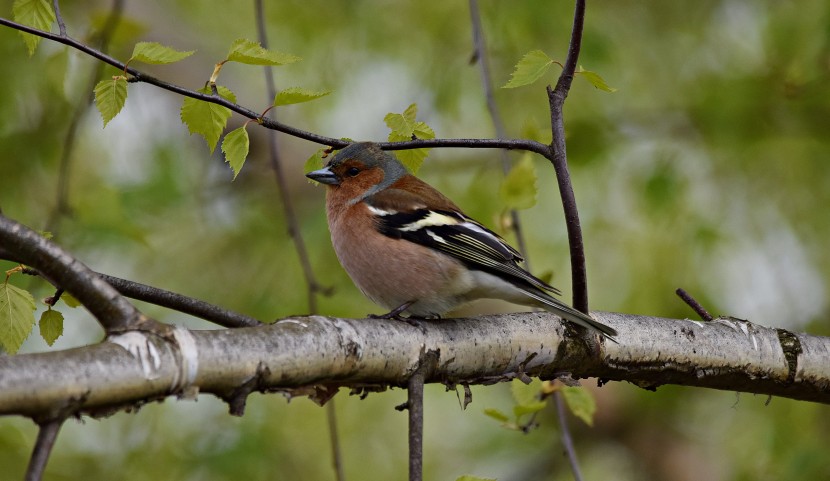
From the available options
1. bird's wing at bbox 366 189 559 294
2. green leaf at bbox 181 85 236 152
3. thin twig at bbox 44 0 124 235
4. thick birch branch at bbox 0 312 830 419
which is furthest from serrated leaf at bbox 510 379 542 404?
thin twig at bbox 44 0 124 235

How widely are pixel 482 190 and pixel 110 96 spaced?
14.5 ft

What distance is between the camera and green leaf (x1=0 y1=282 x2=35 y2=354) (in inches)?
127

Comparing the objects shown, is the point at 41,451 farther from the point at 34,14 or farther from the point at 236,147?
the point at 34,14

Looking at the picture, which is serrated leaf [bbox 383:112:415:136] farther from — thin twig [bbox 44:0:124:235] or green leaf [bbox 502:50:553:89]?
thin twig [bbox 44:0:124:235]

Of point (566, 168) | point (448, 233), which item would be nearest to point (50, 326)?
point (448, 233)

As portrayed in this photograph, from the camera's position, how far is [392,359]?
130 inches

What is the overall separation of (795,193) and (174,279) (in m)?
5.93

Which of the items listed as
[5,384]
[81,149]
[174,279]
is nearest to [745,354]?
[5,384]

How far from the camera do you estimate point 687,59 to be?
336 inches

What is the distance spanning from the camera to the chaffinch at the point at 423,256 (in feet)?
14.3

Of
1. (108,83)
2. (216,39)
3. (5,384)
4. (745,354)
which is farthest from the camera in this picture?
(216,39)

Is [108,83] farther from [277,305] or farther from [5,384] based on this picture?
[277,305]

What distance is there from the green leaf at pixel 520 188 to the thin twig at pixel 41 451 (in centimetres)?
269

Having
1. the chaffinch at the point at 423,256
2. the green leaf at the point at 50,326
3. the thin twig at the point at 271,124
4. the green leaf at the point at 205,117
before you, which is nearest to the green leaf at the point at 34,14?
the thin twig at the point at 271,124
